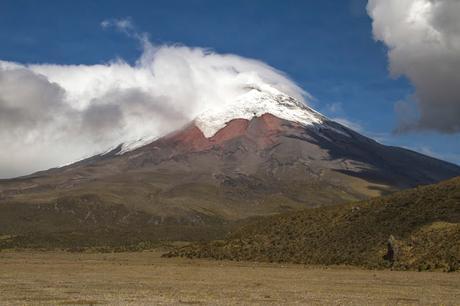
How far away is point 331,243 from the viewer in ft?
258

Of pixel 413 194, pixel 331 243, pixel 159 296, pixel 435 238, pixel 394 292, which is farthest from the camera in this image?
pixel 413 194

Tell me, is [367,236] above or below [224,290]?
above

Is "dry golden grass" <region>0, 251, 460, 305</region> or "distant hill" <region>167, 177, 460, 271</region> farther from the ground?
"distant hill" <region>167, 177, 460, 271</region>

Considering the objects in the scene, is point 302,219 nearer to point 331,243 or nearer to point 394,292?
point 331,243

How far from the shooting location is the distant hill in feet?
219

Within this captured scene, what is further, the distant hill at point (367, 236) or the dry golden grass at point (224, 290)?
the distant hill at point (367, 236)

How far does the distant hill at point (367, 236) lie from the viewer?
6669 centimetres

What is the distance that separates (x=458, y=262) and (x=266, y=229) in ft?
120

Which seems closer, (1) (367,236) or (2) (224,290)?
(2) (224,290)

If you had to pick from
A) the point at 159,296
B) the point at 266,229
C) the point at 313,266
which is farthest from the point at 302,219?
the point at 159,296

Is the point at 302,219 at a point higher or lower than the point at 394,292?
higher

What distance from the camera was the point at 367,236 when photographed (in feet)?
253

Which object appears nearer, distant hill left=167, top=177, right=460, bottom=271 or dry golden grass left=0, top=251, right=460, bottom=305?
dry golden grass left=0, top=251, right=460, bottom=305

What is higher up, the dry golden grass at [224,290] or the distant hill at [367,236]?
the distant hill at [367,236]
